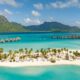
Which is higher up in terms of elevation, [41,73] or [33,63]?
[33,63]

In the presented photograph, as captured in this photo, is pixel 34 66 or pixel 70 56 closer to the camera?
pixel 34 66

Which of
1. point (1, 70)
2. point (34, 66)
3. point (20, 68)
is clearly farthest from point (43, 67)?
point (1, 70)

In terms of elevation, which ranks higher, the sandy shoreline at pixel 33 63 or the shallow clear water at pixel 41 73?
the sandy shoreline at pixel 33 63

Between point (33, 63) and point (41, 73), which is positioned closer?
point (41, 73)

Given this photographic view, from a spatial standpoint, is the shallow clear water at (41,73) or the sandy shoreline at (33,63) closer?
the shallow clear water at (41,73)

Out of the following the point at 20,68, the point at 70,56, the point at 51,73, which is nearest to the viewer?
the point at 51,73

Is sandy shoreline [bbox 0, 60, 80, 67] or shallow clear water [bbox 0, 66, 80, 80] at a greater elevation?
sandy shoreline [bbox 0, 60, 80, 67]

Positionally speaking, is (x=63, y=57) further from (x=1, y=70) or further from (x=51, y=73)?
(x=1, y=70)

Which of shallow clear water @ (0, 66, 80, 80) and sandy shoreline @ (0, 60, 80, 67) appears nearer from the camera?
shallow clear water @ (0, 66, 80, 80)
